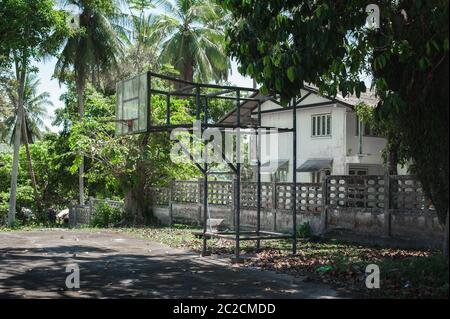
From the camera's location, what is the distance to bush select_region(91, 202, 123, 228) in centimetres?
2372

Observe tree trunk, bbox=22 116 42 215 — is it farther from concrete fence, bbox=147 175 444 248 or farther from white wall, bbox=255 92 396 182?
concrete fence, bbox=147 175 444 248

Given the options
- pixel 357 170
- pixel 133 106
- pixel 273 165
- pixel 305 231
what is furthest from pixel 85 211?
pixel 133 106

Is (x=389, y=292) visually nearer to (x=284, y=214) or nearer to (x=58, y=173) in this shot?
(x=284, y=214)

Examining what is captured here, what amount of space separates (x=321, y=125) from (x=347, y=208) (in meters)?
13.0

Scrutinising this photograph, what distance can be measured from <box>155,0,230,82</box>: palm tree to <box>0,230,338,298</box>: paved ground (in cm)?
1984

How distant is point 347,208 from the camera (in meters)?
15.5

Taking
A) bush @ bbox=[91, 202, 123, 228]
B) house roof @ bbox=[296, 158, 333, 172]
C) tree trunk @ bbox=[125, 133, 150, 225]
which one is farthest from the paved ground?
house roof @ bbox=[296, 158, 333, 172]

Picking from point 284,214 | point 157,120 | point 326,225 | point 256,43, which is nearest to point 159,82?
point 157,120

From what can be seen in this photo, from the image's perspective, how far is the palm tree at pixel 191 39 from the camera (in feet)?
109

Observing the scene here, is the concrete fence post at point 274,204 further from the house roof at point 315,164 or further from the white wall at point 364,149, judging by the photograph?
the white wall at point 364,149

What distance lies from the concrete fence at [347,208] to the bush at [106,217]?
146 inches

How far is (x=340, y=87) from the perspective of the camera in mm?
9695

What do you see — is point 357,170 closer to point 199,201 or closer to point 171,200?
point 199,201

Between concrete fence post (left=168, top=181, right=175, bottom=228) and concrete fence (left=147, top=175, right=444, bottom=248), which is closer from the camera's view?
concrete fence (left=147, top=175, right=444, bottom=248)
